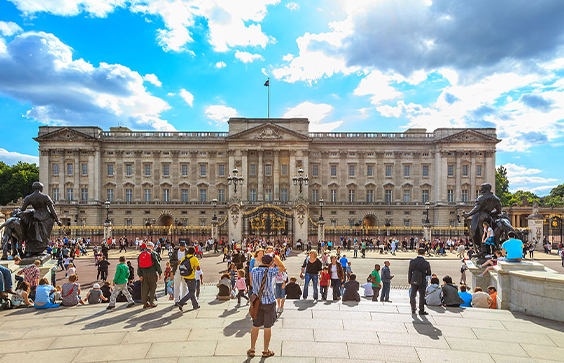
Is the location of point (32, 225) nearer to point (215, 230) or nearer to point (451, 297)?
point (451, 297)

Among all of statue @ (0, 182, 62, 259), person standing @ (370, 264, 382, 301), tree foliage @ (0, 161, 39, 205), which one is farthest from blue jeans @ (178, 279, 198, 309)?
tree foliage @ (0, 161, 39, 205)

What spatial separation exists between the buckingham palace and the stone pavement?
42163 mm

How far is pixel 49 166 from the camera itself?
52875 millimetres

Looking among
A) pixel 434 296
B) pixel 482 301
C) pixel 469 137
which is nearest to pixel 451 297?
pixel 434 296

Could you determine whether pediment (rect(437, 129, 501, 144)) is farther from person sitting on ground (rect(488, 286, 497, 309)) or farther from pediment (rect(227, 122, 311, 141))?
person sitting on ground (rect(488, 286, 497, 309))

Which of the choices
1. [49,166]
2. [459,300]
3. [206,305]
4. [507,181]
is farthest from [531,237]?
[507,181]

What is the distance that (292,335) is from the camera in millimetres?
7523

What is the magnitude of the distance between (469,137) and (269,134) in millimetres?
31309

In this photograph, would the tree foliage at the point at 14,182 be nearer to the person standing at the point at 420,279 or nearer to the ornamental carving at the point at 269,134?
the ornamental carving at the point at 269,134

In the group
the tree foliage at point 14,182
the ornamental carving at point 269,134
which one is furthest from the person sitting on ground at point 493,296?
the tree foliage at point 14,182

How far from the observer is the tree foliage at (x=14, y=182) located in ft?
219

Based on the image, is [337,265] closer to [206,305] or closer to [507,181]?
[206,305]

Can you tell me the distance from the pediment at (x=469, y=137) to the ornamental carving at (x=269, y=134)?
25611 mm

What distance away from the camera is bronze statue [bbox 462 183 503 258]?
41.8 ft
